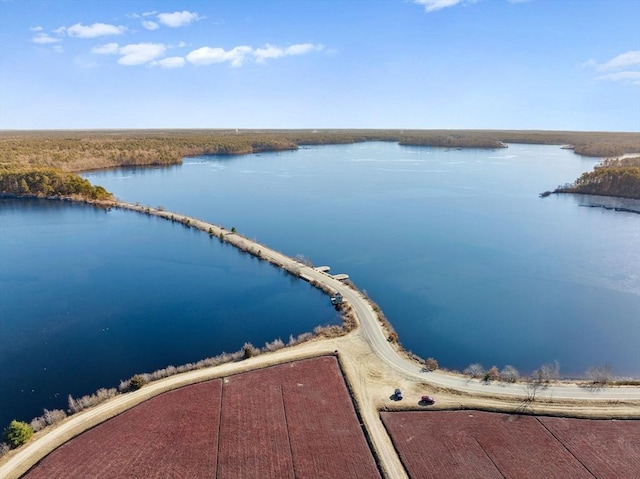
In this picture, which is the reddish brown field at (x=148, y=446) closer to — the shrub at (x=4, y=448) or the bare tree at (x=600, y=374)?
the shrub at (x=4, y=448)

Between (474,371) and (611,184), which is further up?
(611,184)

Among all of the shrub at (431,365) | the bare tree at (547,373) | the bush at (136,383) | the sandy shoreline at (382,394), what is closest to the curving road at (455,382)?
the sandy shoreline at (382,394)

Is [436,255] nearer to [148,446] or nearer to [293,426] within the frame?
[293,426]

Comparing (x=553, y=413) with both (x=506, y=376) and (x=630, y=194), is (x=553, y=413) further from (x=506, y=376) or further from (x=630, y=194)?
(x=630, y=194)

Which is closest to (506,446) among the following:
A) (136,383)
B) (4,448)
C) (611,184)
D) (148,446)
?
(148,446)

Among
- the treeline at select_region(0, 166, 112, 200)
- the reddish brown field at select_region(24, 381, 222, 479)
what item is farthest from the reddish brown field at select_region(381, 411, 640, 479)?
the treeline at select_region(0, 166, 112, 200)

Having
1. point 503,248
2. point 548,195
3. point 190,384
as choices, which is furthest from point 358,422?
point 548,195

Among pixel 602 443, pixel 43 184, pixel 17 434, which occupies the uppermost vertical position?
pixel 43 184
